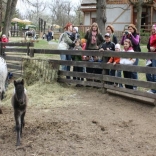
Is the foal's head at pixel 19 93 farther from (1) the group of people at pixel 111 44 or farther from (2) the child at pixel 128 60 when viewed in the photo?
(2) the child at pixel 128 60

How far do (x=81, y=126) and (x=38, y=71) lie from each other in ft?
12.2

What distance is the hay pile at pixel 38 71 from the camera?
891 centimetres

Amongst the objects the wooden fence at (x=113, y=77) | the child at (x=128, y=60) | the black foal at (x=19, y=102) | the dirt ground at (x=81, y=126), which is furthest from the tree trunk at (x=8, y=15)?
the black foal at (x=19, y=102)

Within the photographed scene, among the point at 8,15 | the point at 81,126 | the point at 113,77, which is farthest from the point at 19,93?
the point at 8,15

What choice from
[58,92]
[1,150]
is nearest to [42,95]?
[58,92]

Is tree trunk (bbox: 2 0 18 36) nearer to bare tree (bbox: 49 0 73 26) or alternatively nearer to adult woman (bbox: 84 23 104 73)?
adult woman (bbox: 84 23 104 73)

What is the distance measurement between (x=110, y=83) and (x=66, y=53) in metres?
1.70

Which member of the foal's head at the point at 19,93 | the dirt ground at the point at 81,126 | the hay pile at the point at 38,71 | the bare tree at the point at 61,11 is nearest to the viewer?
the dirt ground at the point at 81,126

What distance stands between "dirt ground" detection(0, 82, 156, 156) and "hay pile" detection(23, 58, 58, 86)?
0.83 metres

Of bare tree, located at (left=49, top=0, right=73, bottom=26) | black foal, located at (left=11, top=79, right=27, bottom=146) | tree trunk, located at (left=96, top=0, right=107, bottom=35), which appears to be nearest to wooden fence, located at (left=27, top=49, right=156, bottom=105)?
black foal, located at (left=11, top=79, right=27, bottom=146)

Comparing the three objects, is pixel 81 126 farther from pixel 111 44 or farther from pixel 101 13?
pixel 101 13

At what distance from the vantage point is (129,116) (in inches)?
246

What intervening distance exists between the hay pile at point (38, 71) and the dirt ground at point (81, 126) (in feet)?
2.71

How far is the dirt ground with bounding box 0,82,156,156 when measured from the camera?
15.0 feet
